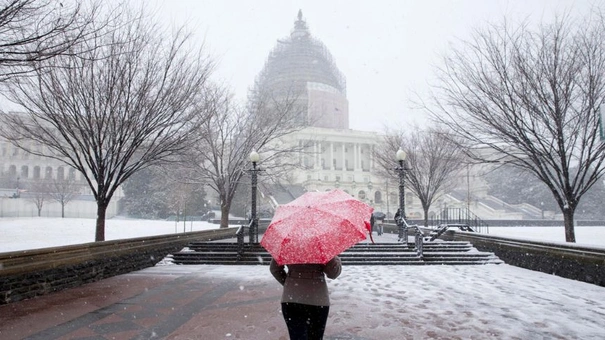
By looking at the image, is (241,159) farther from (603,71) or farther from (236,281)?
(603,71)

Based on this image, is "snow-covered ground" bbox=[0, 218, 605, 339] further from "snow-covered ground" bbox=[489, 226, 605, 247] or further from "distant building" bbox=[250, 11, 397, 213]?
"distant building" bbox=[250, 11, 397, 213]

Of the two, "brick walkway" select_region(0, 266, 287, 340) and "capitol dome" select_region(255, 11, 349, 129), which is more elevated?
"capitol dome" select_region(255, 11, 349, 129)

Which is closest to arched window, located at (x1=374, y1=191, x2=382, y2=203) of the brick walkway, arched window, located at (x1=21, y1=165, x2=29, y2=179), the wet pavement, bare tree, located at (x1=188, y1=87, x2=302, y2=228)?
bare tree, located at (x1=188, y1=87, x2=302, y2=228)

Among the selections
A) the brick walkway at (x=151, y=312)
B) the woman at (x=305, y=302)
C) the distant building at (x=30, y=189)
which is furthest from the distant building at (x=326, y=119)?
the woman at (x=305, y=302)

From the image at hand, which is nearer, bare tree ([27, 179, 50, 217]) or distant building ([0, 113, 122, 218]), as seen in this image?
bare tree ([27, 179, 50, 217])

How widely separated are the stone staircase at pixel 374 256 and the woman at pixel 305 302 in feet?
34.5

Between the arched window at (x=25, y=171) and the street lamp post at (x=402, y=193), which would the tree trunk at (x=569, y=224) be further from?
the arched window at (x=25, y=171)

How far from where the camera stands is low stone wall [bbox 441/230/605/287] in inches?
380

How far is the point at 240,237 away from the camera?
47.2 ft

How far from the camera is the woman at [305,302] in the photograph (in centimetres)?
320

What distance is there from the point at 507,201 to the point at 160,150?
67066 mm

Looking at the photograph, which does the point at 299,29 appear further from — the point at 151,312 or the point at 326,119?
the point at 151,312

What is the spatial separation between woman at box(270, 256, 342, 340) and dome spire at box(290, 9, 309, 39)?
4050 inches

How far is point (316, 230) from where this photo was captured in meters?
3.08
